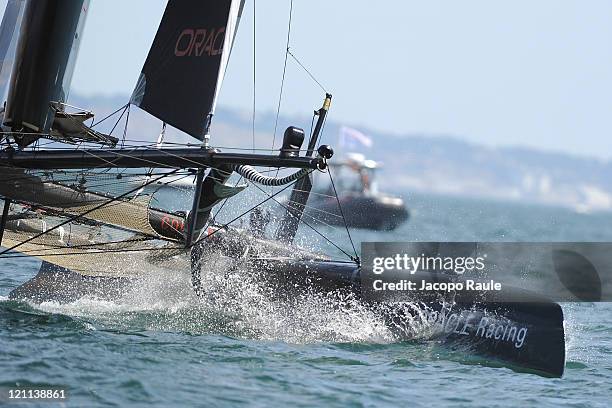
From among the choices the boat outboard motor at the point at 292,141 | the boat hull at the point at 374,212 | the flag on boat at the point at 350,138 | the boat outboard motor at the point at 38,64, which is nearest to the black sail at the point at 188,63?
the boat outboard motor at the point at 38,64

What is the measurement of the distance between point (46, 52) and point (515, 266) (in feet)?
13.7

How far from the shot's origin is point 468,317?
866 centimetres

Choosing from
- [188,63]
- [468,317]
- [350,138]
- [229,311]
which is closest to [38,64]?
[188,63]

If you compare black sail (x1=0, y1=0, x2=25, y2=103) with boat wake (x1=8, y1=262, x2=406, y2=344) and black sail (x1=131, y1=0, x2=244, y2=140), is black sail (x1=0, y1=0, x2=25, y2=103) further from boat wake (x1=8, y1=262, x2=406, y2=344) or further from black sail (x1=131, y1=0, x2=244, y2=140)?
boat wake (x1=8, y1=262, x2=406, y2=344)

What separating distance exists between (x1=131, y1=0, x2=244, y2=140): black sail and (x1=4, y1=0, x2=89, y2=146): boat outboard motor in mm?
754

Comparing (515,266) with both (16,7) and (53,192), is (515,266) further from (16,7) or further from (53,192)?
(16,7)

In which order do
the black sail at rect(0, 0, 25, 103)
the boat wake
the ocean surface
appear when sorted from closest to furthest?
the ocean surface → the boat wake → the black sail at rect(0, 0, 25, 103)

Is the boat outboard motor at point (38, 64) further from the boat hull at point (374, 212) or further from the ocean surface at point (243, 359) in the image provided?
the boat hull at point (374, 212)

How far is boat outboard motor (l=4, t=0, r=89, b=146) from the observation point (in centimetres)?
907

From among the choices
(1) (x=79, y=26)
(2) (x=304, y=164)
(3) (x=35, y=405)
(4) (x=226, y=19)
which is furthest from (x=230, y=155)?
(3) (x=35, y=405)

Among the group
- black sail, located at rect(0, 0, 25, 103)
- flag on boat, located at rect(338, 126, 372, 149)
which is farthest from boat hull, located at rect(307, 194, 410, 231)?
black sail, located at rect(0, 0, 25, 103)

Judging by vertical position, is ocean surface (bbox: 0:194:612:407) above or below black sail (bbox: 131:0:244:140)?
below

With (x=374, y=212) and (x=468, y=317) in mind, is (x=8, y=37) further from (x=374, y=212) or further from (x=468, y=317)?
(x=374, y=212)

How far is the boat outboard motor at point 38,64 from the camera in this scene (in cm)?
907
